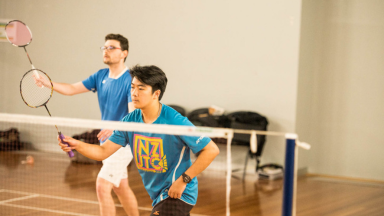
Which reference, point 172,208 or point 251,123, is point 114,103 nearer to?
point 172,208

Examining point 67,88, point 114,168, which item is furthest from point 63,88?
point 114,168

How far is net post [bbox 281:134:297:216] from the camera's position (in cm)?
231

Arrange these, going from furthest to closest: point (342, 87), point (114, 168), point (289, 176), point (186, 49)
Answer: point (186, 49) → point (342, 87) → point (114, 168) → point (289, 176)

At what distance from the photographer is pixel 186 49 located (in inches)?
360

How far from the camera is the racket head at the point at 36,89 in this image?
13.2ft

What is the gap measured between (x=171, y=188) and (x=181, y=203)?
0.15 m

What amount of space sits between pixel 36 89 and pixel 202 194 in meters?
2.95

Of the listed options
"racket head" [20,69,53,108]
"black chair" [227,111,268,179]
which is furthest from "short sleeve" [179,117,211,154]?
"black chair" [227,111,268,179]

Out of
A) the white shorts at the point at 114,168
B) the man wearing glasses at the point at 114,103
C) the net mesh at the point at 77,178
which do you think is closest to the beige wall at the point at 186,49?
the net mesh at the point at 77,178

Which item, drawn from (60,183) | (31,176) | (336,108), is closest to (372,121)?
(336,108)

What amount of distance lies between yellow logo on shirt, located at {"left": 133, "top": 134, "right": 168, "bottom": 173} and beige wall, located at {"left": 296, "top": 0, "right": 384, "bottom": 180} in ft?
19.0

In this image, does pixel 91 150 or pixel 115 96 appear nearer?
pixel 91 150

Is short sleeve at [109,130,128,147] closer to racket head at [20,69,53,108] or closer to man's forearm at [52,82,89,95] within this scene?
racket head at [20,69,53,108]

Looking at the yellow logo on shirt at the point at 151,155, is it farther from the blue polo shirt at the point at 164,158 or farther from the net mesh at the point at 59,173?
the net mesh at the point at 59,173
